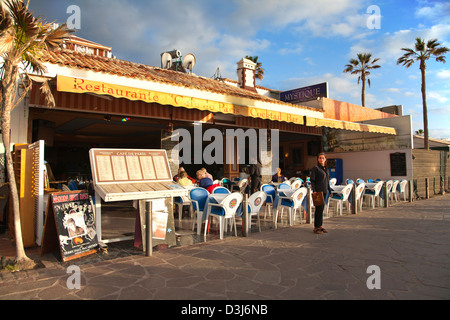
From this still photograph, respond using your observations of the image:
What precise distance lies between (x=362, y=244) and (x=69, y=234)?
194 inches

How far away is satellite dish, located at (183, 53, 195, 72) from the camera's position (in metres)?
13.5

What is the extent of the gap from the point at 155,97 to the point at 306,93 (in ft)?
38.7

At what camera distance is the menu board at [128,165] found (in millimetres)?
4773

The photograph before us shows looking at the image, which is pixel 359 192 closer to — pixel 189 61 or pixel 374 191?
pixel 374 191

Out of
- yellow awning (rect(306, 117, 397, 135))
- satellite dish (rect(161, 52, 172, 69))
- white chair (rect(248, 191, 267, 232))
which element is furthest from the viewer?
satellite dish (rect(161, 52, 172, 69))

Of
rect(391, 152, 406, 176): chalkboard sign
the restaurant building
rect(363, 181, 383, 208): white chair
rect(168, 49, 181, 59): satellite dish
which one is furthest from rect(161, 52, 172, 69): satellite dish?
rect(391, 152, 406, 176): chalkboard sign

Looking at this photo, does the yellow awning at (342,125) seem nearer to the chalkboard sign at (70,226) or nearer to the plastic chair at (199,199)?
the plastic chair at (199,199)

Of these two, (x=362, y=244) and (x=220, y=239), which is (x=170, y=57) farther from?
(x=362, y=244)

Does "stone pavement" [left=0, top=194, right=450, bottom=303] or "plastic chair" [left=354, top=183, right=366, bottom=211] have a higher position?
"plastic chair" [left=354, top=183, right=366, bottom=211]

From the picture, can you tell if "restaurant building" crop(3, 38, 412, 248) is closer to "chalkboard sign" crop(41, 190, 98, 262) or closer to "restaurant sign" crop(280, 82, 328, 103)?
"restaurant sign" crop(280, 82, 328, 103)

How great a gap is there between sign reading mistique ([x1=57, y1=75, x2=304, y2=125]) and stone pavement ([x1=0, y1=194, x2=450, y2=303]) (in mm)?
3134

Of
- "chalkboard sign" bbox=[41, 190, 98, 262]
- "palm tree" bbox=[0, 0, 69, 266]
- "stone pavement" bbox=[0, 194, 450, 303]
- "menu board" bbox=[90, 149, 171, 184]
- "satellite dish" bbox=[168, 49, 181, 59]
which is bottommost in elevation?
"stone pavement" bbox=[0, 194, 450, 303]

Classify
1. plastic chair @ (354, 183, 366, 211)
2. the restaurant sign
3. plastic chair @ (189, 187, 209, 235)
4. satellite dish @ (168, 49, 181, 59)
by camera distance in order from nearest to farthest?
plastic chair @ (189, 187, 209, 235), plastic chair @ (354, 183, 366, 211), satellite dish @ (168, 49, 181, 59), the restaurant sign

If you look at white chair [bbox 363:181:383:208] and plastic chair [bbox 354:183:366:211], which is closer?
plastic chair [bbox 354:183:366:211]
